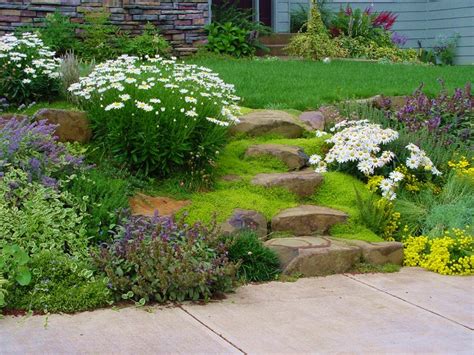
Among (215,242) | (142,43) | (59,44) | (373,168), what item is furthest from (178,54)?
(215,242)

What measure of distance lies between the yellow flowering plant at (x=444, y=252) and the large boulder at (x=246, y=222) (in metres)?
1.19

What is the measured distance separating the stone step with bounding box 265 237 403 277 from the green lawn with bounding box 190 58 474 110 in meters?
2.70

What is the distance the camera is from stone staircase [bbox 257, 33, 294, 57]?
46.8 ft

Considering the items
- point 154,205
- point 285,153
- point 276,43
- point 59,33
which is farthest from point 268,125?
point 276,43

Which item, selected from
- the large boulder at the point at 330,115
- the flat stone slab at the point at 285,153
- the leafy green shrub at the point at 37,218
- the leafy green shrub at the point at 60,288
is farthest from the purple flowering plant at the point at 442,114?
the leafy green shrub at the point at 60,288

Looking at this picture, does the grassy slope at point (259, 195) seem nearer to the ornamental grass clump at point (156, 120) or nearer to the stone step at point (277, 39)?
the ornamental grass clump at point (156, 120)

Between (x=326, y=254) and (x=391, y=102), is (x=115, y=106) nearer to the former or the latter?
(x=326, y=254)

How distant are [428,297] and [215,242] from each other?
1.54m

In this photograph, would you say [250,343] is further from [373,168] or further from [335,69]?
[335,69]

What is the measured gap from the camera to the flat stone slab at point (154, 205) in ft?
19.2

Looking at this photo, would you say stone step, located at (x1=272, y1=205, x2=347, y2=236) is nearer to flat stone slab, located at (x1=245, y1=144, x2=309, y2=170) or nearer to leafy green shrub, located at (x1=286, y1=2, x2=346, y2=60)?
flat stone slab, located at (x1=245, y1=144, x2=309, y2=170)

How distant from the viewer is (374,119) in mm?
7680

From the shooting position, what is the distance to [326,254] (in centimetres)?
561

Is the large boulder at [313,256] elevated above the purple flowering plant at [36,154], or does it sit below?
below
